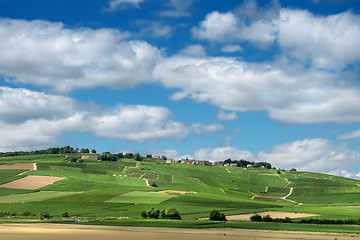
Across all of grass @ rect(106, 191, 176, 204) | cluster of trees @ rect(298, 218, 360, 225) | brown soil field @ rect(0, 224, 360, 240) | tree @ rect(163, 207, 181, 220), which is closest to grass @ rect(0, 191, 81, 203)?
grass @ rect(106, 191, 176, 204)

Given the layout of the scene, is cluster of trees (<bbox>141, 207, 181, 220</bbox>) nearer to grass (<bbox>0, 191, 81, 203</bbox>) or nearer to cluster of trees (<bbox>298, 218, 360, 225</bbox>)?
cluster of trees (<bbox>298, 218, 360, 225</bbox>)

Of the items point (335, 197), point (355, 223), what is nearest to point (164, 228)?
point (355, 223)

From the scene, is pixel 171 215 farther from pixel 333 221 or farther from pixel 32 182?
pixel 32 182

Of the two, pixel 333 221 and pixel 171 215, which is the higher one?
pixel 171 215

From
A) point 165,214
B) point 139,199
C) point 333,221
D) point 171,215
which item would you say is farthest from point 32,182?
point 333,221

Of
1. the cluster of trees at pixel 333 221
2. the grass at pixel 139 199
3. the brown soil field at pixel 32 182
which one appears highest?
the brown soil field at pixel 32 182

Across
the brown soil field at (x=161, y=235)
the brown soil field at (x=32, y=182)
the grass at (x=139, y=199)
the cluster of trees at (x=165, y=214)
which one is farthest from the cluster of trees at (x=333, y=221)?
the brown soil field at (x=32, y=182)

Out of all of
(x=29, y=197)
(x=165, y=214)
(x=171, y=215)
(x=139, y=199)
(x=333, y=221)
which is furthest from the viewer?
(x=29, y=197)

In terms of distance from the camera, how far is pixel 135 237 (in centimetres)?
6222

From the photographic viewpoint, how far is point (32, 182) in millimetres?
184375

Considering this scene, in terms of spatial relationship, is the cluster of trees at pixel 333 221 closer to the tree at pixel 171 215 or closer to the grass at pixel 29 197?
the tree at pixel 171 215

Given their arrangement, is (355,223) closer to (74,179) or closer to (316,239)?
(316,239)

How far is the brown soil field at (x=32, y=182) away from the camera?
17645 cm

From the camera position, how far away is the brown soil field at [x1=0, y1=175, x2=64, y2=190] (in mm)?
176450
